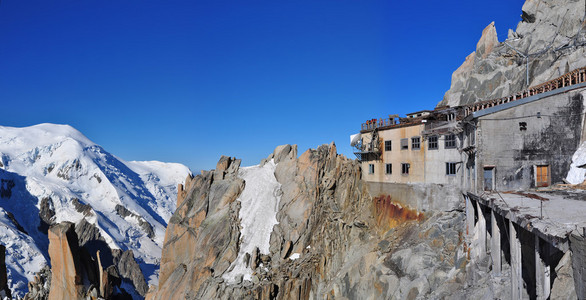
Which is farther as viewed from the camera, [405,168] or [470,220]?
[405,168]

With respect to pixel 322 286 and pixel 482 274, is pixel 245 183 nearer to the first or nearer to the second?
pixel 322 286

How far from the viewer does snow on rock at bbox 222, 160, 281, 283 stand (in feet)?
139

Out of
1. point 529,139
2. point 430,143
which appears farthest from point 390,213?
point 529,139

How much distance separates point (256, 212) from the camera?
47219 mm

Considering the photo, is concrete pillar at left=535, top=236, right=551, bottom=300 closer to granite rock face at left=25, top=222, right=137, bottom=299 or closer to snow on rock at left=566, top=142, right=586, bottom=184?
snow on rock at left=566, top=142, right=586, bottom=184

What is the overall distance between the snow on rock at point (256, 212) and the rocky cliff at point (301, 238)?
0.14 metres

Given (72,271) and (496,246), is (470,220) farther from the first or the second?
(72,271)

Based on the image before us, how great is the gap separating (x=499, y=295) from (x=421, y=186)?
17.7 m

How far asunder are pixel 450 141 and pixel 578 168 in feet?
34.5

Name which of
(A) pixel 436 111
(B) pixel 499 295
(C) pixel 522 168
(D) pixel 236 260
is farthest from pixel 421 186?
(D) pixel 236 260

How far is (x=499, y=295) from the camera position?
17688 mm

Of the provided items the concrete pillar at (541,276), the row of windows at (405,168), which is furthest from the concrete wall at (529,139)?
the concrete pillar at (541,276)

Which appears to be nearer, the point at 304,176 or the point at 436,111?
the point at 436,111

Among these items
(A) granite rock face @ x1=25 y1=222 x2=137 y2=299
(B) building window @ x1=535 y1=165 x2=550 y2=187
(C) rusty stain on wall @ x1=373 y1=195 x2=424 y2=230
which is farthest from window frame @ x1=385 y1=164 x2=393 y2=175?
(A) granite rock face @ x1=25 y1=222 x2=137 y2=299
